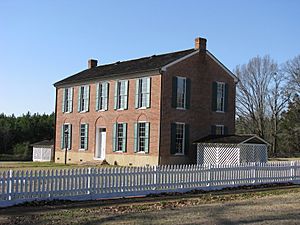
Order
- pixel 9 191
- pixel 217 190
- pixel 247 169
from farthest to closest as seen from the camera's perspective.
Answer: pixel 247 169 → pixel 217 190 → pixel 9 191

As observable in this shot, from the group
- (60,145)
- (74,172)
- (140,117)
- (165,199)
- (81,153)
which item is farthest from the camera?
(60,145)

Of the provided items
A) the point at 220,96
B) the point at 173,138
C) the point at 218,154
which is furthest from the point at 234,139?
the point at 220,96

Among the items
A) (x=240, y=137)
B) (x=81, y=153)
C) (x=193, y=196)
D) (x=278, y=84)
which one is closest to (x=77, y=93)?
(x=81, y=153)

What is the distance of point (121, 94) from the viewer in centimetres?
3391

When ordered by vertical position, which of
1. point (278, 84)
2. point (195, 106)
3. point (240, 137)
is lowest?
point (240, 137)

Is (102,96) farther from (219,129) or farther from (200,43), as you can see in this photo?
(219,129)

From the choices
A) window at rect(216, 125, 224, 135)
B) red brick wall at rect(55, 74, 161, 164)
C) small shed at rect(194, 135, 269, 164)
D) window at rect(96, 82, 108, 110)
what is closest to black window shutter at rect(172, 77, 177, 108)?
red brick wall at rect(55, 74, 161, 164)

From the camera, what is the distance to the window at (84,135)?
3741 cm

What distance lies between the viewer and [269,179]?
20031 millimetres

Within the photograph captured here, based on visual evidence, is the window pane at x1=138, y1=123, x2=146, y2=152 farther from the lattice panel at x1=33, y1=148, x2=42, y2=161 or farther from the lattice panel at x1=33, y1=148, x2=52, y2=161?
the lattice panel at x1=33, y1=148, x2=42, y2=161

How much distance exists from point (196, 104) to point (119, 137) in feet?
20.7

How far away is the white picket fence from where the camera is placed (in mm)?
12359

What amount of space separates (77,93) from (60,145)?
5328mm

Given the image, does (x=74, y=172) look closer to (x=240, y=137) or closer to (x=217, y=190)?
(x=217, y=190)
